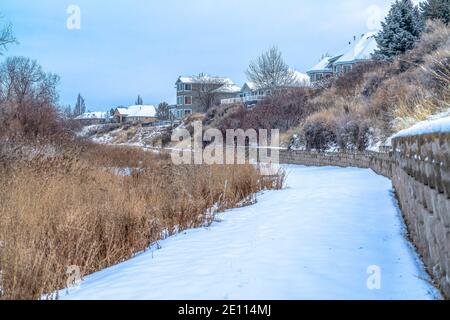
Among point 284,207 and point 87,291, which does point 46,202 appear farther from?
point 284,207

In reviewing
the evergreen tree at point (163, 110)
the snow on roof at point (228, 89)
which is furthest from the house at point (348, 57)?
the evergreen tree at point (163, 110)

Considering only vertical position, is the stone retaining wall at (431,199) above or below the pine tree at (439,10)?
below

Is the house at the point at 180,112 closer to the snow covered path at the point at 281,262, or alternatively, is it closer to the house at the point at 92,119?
the house at the point at 92,119

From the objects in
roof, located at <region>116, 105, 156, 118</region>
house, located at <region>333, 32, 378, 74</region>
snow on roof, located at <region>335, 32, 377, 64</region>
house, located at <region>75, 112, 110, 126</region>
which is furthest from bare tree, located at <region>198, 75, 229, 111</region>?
roof, located at <region>116, 105, 156, 118</region>

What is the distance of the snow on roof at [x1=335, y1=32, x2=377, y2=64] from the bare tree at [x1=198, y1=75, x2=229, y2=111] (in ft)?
60.8

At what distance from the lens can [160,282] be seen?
4.00 meters

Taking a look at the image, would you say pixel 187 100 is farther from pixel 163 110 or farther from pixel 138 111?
pixel 138 111

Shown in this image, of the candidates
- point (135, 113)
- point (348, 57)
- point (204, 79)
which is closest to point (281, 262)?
point (348, 57)

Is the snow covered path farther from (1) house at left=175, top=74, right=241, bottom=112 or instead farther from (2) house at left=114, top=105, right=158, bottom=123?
(2) house at left=114, top=105, right=158, bottom=123

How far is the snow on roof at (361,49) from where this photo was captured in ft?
157

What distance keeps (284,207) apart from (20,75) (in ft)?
110

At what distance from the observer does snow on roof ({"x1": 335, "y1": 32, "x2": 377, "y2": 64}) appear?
4781 cm

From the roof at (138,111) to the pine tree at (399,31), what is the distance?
218 ft
